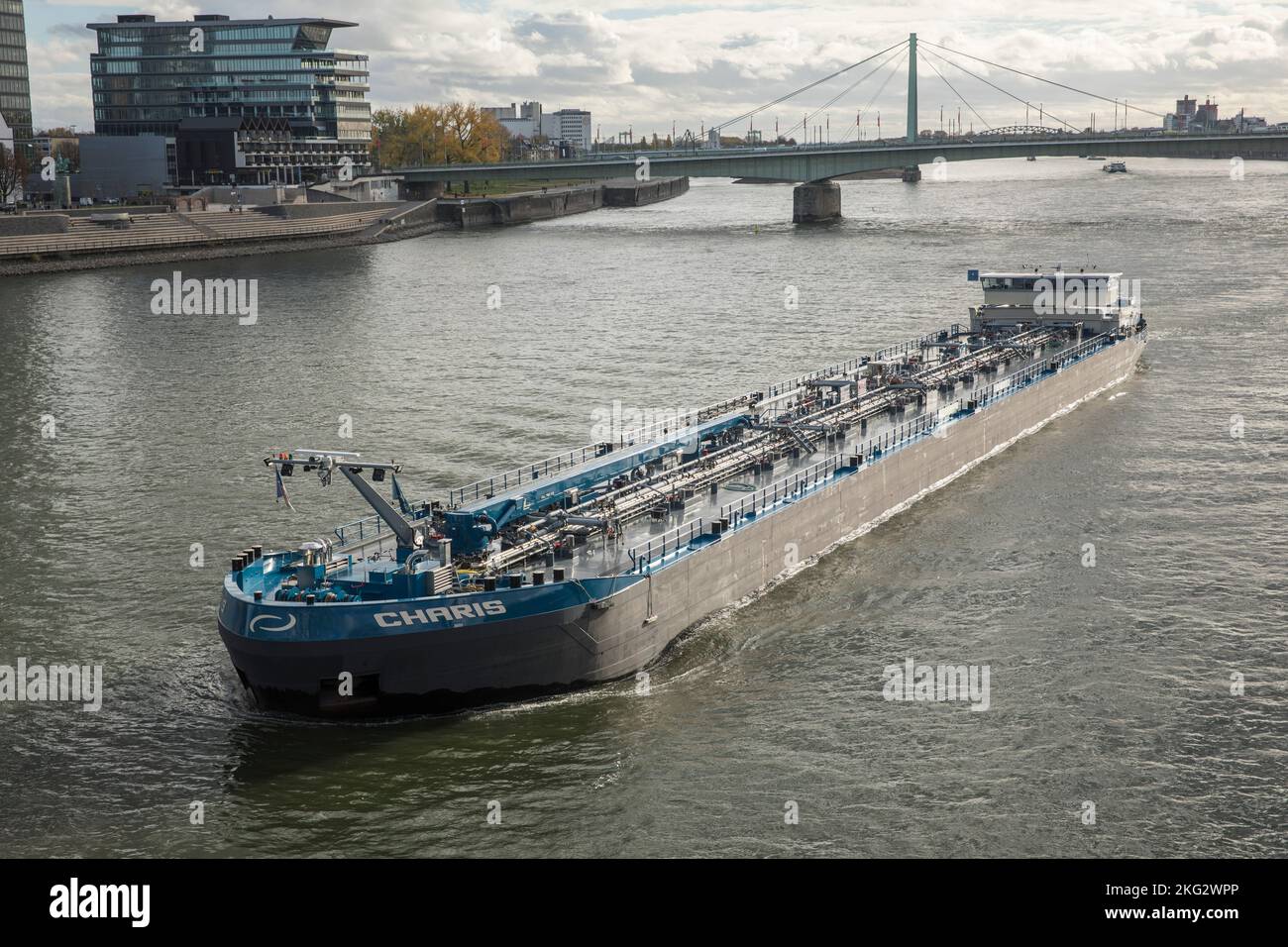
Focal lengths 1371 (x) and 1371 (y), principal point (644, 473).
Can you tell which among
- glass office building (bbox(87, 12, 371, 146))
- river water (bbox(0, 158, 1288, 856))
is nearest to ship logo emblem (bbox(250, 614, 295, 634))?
river water (bbox(0, 158, 1288, 856))

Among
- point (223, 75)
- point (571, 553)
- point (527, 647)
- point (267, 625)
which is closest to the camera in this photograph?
point (267, 625)

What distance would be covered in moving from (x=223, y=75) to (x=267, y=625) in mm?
128167

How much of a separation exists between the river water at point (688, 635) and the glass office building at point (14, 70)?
9240 cm

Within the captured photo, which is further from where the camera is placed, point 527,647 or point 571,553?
point 571,553

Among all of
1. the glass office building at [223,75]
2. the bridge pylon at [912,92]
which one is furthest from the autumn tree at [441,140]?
the bridge pylon at [912,92]

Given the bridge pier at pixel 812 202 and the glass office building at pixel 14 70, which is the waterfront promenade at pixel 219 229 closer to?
the bridge pier at pixel 812 202

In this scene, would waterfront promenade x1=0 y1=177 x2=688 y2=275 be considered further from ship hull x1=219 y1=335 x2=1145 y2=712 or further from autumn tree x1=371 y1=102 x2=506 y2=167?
ship hull x1=219 y1=335 x2=1145 y2=712

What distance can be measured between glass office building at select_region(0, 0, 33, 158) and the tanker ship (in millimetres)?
122881

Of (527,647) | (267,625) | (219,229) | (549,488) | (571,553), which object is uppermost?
(219,229)

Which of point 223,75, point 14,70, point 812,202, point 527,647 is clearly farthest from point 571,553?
point 14,70

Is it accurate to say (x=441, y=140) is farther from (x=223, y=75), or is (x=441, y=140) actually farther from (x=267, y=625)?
(x=267, y=625)

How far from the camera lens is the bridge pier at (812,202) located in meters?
109

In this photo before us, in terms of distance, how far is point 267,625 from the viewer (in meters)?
19.2

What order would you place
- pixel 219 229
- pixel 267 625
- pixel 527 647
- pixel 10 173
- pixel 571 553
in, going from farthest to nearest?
pixel 10 173
pixel 219 229
pixel 571 553
pixel 527 647
pixel 267 625
